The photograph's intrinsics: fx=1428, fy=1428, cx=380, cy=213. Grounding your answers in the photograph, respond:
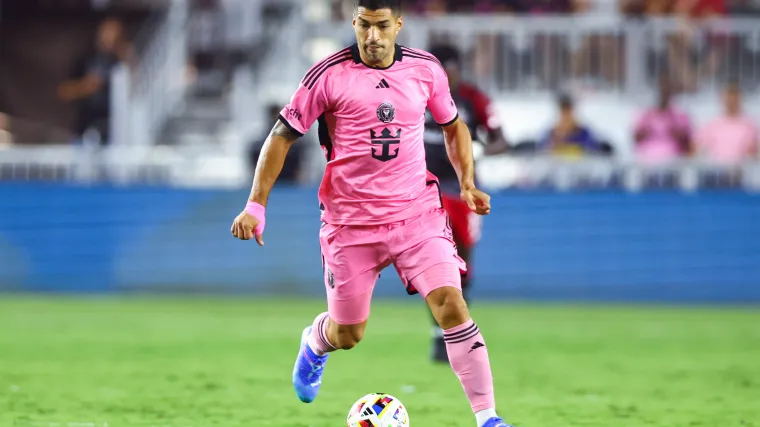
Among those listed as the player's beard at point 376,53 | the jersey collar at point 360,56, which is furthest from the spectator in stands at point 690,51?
the player's beard at point 376,53

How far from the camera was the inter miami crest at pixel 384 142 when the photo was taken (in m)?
7.51

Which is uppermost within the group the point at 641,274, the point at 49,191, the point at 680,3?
the point at 680,3

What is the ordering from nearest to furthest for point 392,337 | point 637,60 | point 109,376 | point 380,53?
point 380,53 → point 109,376 → point 392,337 → point 637,60

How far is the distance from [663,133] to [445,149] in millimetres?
7899

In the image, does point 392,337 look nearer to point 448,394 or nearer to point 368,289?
point 448,394

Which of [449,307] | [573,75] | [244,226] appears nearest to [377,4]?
[244,226]

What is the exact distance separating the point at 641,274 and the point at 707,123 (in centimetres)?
228

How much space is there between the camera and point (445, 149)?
35.5 ft

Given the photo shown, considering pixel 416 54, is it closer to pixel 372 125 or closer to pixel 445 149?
pixel 372 125

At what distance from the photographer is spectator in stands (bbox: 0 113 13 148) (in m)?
20.0

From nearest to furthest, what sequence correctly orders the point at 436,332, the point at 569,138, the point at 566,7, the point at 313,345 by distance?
the point at 313,345, the point at 436,332, the point at 569,138, the point at 566,7

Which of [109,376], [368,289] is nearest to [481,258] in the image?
[109,376]

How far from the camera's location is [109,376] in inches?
419

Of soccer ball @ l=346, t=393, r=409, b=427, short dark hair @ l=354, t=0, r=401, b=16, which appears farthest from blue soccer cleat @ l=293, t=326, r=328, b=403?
short dark hair @ l=354, t=0, r=401, b=16
